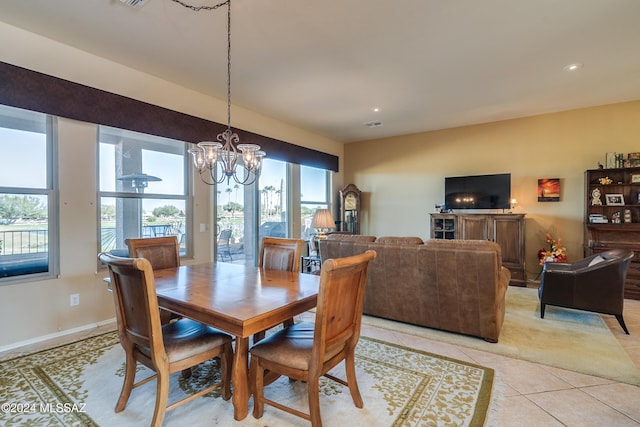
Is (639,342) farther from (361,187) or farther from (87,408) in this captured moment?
(361,187)

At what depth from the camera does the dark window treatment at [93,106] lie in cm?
271

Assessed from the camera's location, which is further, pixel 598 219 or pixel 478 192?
pixel 478 192

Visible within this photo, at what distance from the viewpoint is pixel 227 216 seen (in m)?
4.71

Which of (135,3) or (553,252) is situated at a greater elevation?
(135,3)

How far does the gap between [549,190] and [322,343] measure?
535 cm

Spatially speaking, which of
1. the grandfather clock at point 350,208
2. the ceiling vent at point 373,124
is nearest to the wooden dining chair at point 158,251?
the ceiling vent at point 373,124

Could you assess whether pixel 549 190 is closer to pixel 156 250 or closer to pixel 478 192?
pixel 478 192

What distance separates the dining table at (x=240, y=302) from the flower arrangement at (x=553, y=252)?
169 inches

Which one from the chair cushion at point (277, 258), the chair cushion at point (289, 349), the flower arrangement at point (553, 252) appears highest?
the chair cushion at point (277, 258)

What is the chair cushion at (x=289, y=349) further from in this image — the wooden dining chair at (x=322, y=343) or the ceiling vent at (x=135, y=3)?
the ceiling vent at (x=135, y=3)

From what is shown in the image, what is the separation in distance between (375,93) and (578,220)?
3.97m

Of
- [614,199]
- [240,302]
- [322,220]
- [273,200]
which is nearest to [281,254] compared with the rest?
[240,302]

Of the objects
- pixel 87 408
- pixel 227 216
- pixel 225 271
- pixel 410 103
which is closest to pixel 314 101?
pixel 410 103

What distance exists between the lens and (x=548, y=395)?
2029 mm
